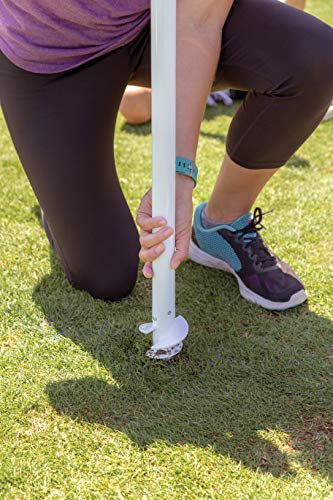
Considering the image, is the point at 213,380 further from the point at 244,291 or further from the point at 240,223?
the point at 240,223

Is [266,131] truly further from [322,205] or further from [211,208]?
[322,205]

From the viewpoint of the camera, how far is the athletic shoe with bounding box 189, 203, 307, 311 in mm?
1738

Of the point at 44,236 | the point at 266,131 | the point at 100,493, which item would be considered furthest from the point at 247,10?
the point at 100,493

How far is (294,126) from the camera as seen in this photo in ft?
5.47

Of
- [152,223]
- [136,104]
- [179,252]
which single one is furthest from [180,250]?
[136,104]

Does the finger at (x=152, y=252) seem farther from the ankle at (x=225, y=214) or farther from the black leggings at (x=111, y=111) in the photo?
the ankle at (x=225, y=214)

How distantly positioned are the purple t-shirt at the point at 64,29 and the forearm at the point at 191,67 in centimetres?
17

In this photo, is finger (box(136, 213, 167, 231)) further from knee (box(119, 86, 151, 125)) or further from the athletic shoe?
knee (box(119, 86, 151, 125))

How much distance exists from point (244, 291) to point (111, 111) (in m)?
0.59

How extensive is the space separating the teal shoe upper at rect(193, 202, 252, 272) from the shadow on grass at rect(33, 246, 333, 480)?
0.08 m

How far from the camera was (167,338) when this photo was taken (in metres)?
1.49

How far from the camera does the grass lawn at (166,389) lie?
1.24 metres

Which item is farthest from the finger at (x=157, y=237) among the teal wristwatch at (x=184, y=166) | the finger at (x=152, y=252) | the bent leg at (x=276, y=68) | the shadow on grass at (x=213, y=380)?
the bent leg at (x=276, y=68)

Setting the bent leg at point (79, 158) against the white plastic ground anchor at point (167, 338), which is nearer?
the white plastic ground anchor at point (167, 338)
